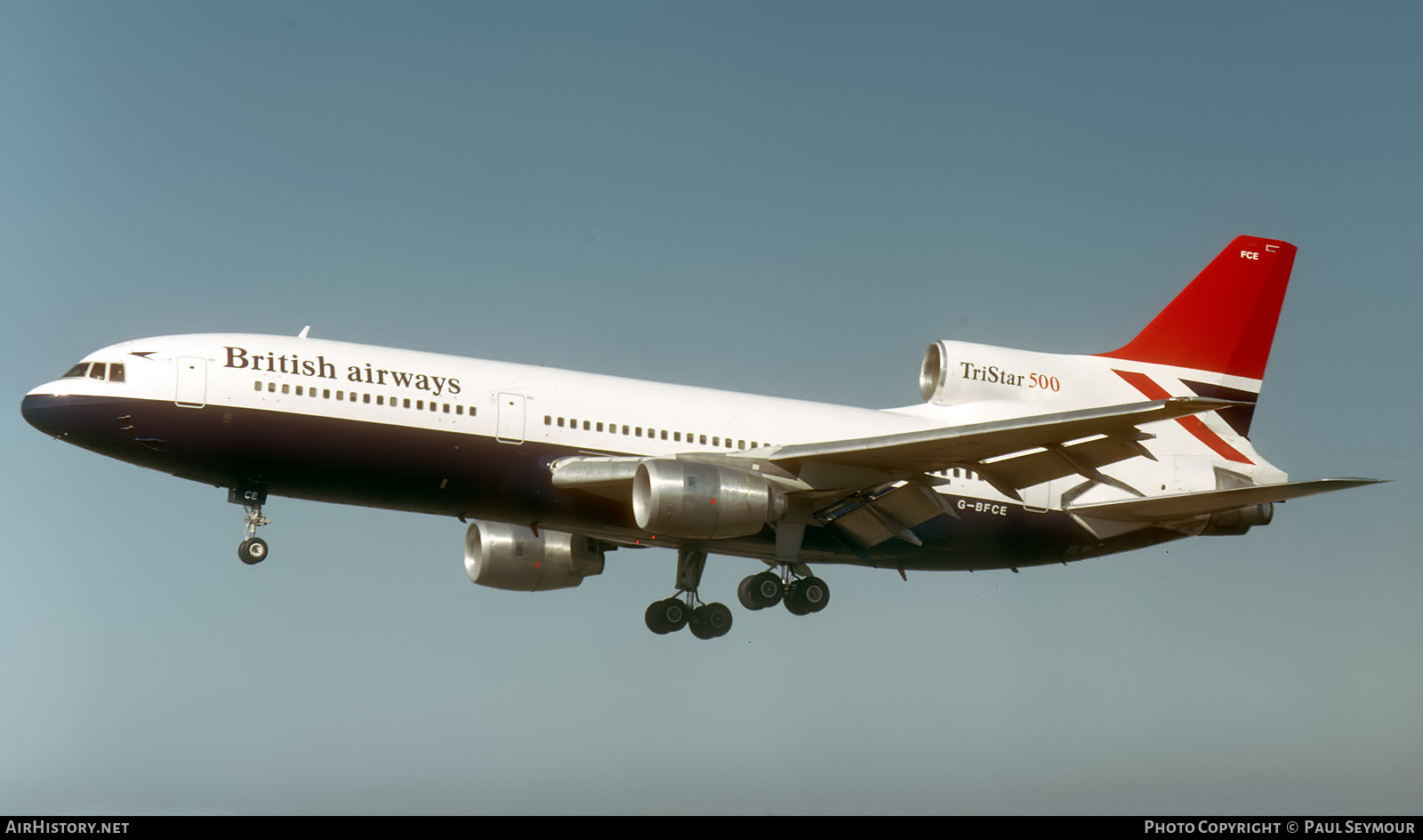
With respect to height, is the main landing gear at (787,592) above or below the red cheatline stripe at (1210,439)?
below

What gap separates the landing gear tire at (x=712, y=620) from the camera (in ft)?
131

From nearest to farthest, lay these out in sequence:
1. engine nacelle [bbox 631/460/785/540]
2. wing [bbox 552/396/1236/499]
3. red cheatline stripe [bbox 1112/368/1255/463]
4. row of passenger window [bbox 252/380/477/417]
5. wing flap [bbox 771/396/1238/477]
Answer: wing flap [bbox 771/396/1238/477] < wing [bbox 552/396/1236/499] < row of passenger window [bbox 252/380/477/417] < engine nacelle [bbox 631/460/785/540] < red cheatline stripe [bbox 1112/368/1255/463]

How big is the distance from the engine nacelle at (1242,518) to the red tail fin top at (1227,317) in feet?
13.8

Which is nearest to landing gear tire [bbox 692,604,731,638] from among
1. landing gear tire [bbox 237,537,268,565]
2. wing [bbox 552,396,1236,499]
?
wing [bbox 552,396,1236,499]

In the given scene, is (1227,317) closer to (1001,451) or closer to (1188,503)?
(1188,503)

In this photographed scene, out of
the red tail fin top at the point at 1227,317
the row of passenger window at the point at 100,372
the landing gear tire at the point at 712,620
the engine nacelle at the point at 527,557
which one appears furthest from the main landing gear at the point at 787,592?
the row of passenger window at the point at 100,372

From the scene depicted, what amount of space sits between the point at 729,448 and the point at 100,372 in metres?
13.8

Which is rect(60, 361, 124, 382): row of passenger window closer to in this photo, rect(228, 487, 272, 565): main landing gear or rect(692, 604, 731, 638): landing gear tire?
rect(228, 487, 272, 565): main landing gear

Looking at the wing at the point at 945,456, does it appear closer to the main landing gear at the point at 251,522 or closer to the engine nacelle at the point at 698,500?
the engine nacelle at the point at 698,500

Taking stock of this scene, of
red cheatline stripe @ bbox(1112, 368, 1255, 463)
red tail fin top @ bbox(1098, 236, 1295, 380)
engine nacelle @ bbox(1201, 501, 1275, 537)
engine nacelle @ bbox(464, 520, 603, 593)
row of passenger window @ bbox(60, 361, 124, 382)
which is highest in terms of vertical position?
red tail fin top @ bbox(1098, 236, 1295, 380)

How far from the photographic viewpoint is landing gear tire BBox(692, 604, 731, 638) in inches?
1576

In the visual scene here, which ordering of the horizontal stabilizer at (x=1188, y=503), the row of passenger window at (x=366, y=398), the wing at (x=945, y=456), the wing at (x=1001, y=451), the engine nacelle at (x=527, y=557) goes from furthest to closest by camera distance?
the engine nacelle at (x=527, y=557) → the horizontal stabilizer at (x=1188, y=503) → the row of passenger window at (x=366, y=398) → the wing at (x=945, y=456) → the wing at (x=1001, y=451)

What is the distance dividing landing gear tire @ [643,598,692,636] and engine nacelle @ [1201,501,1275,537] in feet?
43.7
